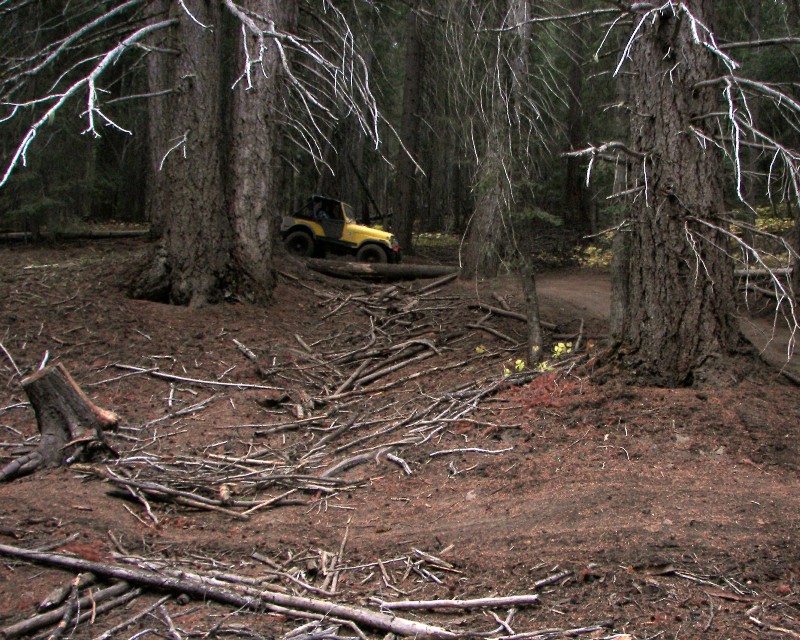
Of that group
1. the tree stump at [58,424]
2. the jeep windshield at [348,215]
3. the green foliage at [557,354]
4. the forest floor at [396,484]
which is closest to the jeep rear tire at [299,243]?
the jeep windshield at [348,215]

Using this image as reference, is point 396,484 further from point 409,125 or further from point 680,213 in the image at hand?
point 409,125

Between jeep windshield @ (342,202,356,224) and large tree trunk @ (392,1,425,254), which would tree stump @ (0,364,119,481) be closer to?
jeep windshield @ (342,202,356,224)

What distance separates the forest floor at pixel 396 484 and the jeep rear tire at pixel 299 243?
328 inches

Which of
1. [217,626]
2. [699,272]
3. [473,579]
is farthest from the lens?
[699,272]

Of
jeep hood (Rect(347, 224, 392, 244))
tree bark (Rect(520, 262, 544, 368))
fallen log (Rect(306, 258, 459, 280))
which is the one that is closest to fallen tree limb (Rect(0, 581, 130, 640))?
tree bark (Rect(520, 262, 544, 368))

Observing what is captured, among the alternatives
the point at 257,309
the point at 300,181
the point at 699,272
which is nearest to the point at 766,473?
the point at 699,272

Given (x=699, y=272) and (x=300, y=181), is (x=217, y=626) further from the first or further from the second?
(x=300, y=181)

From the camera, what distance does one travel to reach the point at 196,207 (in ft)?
35.2

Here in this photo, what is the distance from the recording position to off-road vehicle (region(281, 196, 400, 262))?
18844 millimetres

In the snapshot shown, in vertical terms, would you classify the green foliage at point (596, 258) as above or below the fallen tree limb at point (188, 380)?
above

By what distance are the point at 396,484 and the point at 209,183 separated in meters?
5.94

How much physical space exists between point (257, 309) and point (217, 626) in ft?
24.4

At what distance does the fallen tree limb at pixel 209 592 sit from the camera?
4.26 meters

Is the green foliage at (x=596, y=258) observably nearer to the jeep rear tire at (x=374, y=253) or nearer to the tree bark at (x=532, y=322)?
the jeep rear tire at (x=374, y=253)
